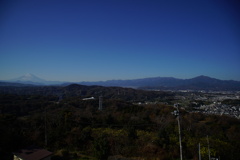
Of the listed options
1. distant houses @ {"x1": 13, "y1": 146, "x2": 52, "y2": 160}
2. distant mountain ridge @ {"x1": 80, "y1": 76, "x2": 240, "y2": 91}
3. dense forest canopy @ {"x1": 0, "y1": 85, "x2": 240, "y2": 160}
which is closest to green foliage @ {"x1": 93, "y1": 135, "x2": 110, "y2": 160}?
dense forest canopy @ {"x1": 0, "y1": 85, "x2": 240, "y2": 160}

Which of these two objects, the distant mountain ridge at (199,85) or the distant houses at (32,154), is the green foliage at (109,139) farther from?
the distant mountain ridge at (199,85)

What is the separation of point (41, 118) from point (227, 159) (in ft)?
54.7

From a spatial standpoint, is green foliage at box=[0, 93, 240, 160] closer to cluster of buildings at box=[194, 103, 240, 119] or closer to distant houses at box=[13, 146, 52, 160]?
distant houses at box=[13, 146, 52, 160]

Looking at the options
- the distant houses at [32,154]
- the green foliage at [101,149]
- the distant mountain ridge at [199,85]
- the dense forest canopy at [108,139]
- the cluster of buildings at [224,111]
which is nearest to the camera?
the distant houses at [32,154]

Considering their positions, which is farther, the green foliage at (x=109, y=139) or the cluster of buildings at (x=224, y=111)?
the cluster of buildings at (x=224, y=111)

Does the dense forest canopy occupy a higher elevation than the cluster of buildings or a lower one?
higher

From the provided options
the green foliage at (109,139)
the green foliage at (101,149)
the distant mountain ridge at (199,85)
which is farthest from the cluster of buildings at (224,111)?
the distant mountain ridge at (199,85)

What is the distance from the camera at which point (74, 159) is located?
10820 mm

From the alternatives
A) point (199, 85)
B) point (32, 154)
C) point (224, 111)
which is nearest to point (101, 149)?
point (32, 154)

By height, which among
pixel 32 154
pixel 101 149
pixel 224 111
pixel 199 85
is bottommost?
pixel 224 111

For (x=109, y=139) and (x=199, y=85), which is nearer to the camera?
(x=109, y=139)

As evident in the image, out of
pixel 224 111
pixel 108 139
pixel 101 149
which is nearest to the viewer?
pixel 101 149

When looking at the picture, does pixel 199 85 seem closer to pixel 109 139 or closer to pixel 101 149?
pixel 109 139

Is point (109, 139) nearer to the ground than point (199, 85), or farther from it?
nearer to the ground
